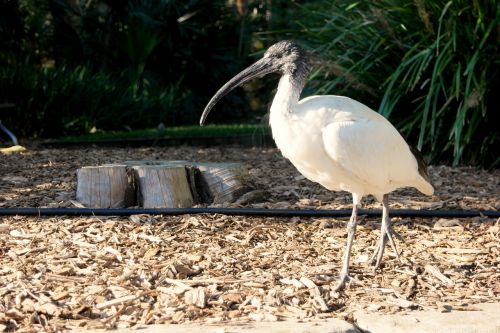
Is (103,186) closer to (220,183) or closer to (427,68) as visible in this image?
(220,183)

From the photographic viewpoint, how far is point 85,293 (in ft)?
12.7

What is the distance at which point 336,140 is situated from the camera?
4.02 m

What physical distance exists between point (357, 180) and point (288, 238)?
2.68 feet

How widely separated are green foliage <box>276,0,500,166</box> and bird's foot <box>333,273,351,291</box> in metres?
3.46

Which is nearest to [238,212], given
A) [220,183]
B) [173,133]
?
[220,183]

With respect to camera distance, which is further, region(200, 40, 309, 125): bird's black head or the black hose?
the black hose

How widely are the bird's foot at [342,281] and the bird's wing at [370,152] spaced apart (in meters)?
0.52

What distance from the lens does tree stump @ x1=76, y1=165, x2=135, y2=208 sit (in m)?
5.41

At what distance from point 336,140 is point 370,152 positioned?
25 cm

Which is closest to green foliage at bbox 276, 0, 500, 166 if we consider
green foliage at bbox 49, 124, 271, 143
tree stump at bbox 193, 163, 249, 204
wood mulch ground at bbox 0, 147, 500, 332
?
wood mulch ground at bbox 0, 147, 500, 332

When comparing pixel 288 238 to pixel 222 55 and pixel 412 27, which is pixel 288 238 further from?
pixel 222 55

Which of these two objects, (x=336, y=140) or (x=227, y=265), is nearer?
(x=336, y=140)

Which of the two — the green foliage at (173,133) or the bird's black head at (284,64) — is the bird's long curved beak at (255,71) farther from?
the green foliage at (173,133)

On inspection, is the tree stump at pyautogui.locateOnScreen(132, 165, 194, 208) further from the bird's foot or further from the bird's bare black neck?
the bird's foot
